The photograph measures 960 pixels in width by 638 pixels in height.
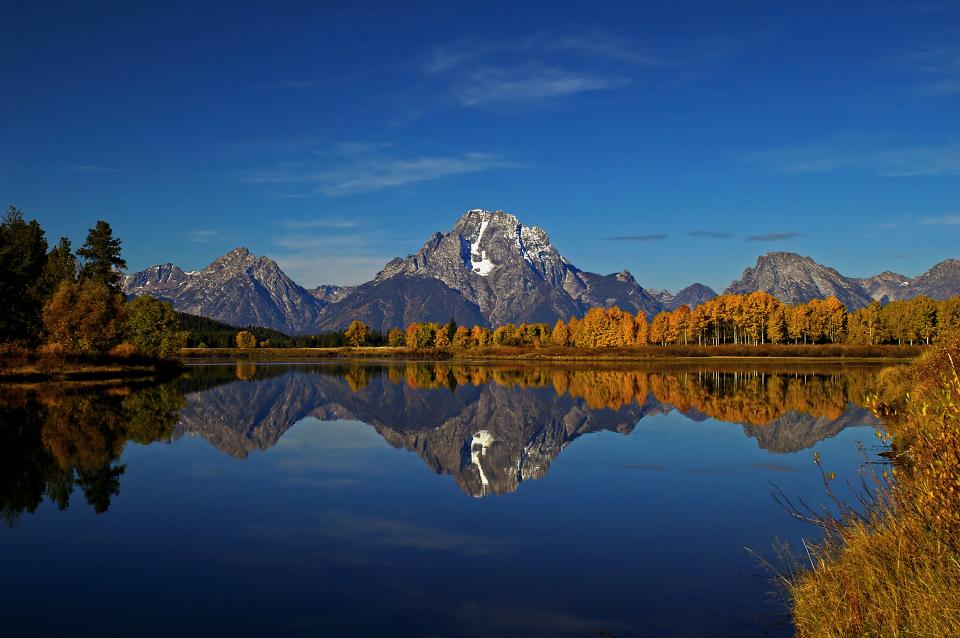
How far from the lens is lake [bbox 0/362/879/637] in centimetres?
1423

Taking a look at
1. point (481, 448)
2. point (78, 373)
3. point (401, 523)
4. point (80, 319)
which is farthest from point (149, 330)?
point (401, 523)

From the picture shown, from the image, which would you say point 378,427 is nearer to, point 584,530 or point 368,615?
point 584,530

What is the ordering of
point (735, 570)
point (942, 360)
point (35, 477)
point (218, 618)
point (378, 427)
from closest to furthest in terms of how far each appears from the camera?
point (218, 618)
point (735, 570)
point (35, 477)
point (942, 360)
point (378, 427)

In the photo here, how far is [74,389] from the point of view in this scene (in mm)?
67688

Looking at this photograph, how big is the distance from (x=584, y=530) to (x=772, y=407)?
41.3m

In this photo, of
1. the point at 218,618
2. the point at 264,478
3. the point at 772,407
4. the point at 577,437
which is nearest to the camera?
the point at 218,618

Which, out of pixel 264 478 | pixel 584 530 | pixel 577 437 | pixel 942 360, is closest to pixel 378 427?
pixel 577 437

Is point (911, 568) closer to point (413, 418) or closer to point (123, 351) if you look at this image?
point (413, 418)

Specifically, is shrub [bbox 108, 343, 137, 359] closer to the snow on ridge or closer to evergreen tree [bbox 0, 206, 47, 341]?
evergreen tree [bbox 0, 206, 47, 341]

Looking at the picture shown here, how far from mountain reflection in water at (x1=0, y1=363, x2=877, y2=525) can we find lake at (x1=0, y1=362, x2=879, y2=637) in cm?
33

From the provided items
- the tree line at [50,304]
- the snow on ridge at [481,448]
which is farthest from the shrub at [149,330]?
the snow on ridge at [481,448]

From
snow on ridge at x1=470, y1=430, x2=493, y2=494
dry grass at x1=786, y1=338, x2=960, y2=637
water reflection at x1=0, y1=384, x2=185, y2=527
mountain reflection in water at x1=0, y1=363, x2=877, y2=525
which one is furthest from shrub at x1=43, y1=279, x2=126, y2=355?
dry grass at x1=786, y1=338, x2=960, y2=637

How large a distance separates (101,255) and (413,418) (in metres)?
83.7

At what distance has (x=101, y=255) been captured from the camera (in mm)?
113438
